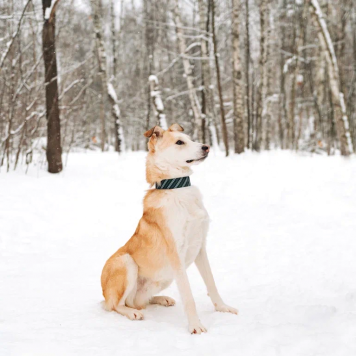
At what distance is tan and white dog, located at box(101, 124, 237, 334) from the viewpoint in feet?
9.65

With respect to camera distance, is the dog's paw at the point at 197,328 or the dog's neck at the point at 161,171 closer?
the dog's paw at the point at 197,328

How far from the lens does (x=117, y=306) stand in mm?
3156

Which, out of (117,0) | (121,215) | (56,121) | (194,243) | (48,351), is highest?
(117,0)

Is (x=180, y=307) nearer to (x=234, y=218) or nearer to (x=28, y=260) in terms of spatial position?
(x=28, y=260)

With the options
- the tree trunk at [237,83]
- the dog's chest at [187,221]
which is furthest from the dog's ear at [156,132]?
the tree trunk at [237,83]

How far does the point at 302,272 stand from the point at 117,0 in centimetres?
2404

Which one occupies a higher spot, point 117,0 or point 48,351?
point 117,0

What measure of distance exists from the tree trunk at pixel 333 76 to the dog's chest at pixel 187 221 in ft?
25.0

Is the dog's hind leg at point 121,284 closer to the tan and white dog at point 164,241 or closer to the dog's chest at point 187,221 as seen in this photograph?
the tan and white dog at point 164,241

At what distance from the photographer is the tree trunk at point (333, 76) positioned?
888 cm

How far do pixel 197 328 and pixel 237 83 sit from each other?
1019cm

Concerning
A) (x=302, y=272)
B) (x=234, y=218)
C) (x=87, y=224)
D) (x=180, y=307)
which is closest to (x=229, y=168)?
(x=234, y=218)

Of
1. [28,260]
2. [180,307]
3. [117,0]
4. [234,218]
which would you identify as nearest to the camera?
[180,307]

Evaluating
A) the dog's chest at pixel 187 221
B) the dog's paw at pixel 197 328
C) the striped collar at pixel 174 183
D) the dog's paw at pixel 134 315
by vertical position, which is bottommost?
the dog's paw at pixel 134 315
